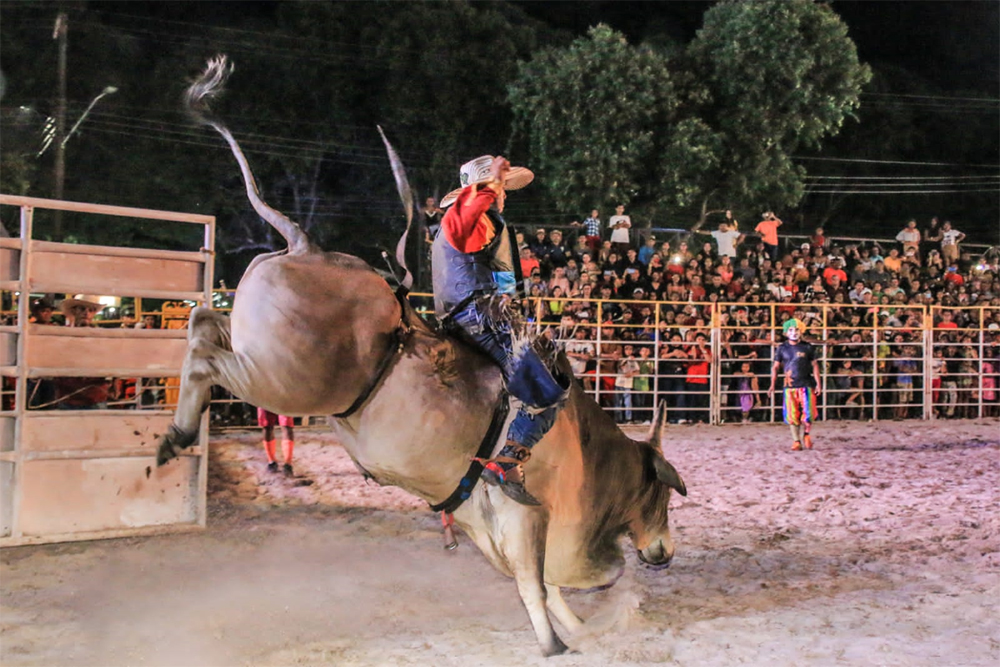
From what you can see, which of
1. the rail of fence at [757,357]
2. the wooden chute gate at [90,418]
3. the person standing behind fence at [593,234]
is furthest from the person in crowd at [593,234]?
the wooden chute gate at [90,418]

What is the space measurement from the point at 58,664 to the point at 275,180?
22568mm

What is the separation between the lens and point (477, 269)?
4.57 m

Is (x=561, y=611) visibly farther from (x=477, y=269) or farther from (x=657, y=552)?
(x=477, y=269)

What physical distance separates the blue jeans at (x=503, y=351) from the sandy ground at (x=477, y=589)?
3.99ft

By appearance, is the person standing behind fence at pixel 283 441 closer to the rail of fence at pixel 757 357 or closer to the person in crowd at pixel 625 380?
the rail of fence at pixel 757 357

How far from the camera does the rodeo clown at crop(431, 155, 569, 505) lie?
4.33m

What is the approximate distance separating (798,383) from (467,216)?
10.8 m

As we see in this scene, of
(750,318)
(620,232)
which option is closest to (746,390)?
(750,318)

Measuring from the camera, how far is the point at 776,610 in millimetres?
5570

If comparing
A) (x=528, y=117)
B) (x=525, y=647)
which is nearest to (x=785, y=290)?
(x=528, y=117)

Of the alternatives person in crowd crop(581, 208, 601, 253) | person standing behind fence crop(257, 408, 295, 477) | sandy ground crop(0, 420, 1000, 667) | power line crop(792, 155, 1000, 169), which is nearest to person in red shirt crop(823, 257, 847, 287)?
person in crowd crop(581, 208, 601, 253)

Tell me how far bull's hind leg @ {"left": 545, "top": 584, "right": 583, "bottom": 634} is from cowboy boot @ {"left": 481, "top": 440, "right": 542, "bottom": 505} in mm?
968

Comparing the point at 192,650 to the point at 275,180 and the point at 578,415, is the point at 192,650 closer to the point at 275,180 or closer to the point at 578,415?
the point at 578,415

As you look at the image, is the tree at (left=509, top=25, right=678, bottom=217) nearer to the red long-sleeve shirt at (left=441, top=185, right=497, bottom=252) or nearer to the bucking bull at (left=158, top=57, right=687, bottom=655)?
the bucking bull at (left=158, top=57, right=687, bottom=655)
